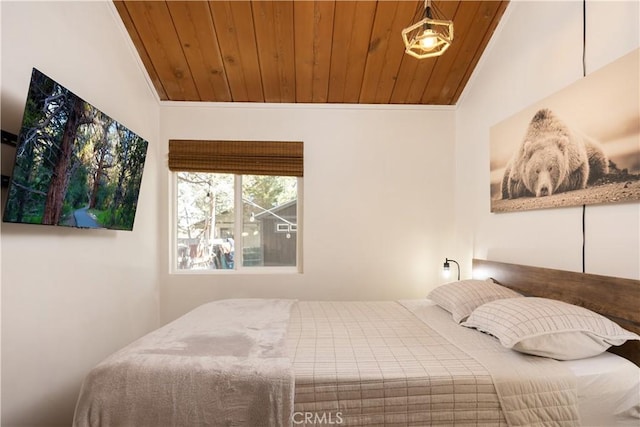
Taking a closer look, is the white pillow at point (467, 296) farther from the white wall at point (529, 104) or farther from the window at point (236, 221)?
the window at point (236, 221)

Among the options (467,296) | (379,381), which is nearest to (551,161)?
(467,296)

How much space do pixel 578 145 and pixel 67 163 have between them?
264cm

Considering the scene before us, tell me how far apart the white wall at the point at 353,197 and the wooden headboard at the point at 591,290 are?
1118 millimetres

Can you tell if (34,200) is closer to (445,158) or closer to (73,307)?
(73,307)

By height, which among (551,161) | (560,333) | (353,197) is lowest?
(560,333)

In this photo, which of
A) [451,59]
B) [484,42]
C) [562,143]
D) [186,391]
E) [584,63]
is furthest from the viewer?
[451,59]

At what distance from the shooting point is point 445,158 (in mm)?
3527

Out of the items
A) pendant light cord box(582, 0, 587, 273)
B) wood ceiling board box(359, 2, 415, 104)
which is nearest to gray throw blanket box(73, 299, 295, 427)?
pendant light cord box(582, 0, 587, 273)

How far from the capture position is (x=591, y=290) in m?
1.74

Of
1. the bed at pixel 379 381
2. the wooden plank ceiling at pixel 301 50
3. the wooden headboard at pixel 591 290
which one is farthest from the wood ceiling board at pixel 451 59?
the bed at pixel 379 381

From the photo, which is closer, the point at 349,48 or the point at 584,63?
the point at 584,63

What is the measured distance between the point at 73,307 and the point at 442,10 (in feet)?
10.2

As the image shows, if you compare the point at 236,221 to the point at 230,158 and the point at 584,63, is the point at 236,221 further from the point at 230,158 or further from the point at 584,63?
the point at 584,63

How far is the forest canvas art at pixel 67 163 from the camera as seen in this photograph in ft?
5.13
